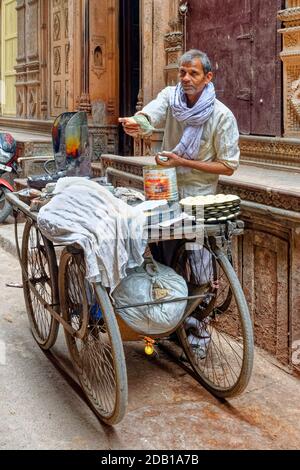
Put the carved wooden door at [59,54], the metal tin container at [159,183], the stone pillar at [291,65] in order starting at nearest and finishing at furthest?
the metal tin container at [159,183]
the stone pillar at [291,65]
the carved wooden door at [59,54]

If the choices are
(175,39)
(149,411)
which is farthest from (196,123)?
(175,39)

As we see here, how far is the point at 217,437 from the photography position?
102 inches

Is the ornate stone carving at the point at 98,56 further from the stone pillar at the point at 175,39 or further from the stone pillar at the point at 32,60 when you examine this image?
the stone pillar at the point at 175,39

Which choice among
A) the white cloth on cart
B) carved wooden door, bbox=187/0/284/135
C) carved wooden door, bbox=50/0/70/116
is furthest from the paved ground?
carved wooden door, bbox=50/0/70/116

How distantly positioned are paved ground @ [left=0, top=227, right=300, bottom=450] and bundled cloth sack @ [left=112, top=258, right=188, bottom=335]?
427 mm

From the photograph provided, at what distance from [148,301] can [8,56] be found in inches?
439

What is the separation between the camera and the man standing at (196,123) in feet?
9.71

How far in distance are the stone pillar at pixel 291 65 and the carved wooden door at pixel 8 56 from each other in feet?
28.3

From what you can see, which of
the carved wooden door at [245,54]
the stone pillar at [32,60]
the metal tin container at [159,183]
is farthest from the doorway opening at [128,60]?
the metal tin container at [159,183]

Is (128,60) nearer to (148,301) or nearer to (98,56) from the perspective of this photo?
(98,56)

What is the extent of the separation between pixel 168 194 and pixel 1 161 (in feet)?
16.3

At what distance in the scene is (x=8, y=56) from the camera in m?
12.6

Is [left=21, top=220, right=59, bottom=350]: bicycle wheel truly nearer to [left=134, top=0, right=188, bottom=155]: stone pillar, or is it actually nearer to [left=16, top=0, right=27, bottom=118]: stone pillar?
[left=134, top=0, right=188, bottom=155]: stone pillar
